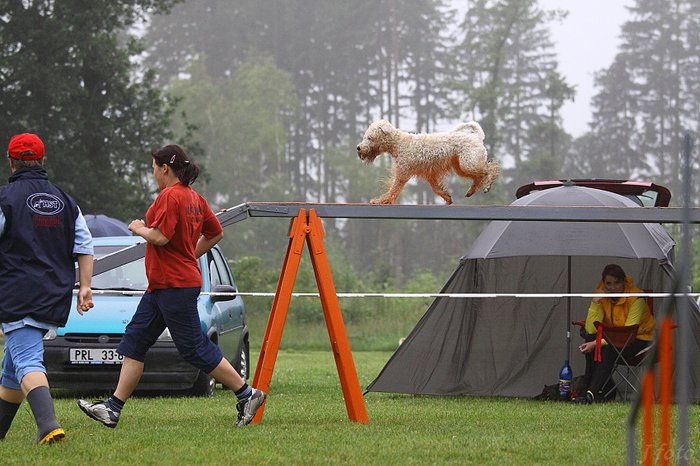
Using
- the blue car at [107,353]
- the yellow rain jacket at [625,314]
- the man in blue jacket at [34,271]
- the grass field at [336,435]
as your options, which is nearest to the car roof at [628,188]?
the yellow rain jacket at [625,314]

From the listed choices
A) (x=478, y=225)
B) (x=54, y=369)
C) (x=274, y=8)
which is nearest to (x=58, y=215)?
(x=54, y=369)

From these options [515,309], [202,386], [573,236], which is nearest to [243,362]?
[202,386]

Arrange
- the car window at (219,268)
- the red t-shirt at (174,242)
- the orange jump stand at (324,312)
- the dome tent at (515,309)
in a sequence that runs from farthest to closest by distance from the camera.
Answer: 1. the car window at (219,268)
2. the dome tent at (515,309)
3. the orange jump stand at (324,312)
4. the red t-shirt at (174,242)

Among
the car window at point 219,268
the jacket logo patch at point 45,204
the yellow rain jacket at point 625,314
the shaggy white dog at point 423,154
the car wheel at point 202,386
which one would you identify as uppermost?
the shaggy white dog at point 423,154

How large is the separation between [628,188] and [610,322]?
2.04 m

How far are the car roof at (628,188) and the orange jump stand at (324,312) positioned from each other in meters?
4.64

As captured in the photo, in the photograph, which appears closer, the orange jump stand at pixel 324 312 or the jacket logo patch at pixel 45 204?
the jacket logo patch at pixel 45 204

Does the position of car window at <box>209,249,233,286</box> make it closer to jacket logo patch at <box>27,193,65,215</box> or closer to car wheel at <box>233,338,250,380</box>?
car wheel at <box>233,338,250,380</box>

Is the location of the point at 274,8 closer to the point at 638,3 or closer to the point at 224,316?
the point at 638,3

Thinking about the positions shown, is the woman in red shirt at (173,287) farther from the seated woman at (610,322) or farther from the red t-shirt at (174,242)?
the seated woman at (610,322)

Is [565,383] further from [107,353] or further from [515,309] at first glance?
[107,353]

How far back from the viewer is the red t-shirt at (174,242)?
7.09 m

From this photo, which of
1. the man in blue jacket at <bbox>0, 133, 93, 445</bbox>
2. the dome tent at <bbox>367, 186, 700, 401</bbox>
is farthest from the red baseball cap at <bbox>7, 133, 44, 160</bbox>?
the dome tent at <bbox>367, 186, 700, 401</bbox>

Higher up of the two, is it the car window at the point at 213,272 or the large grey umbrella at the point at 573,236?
the large grey umbrella at the point at 573,236
